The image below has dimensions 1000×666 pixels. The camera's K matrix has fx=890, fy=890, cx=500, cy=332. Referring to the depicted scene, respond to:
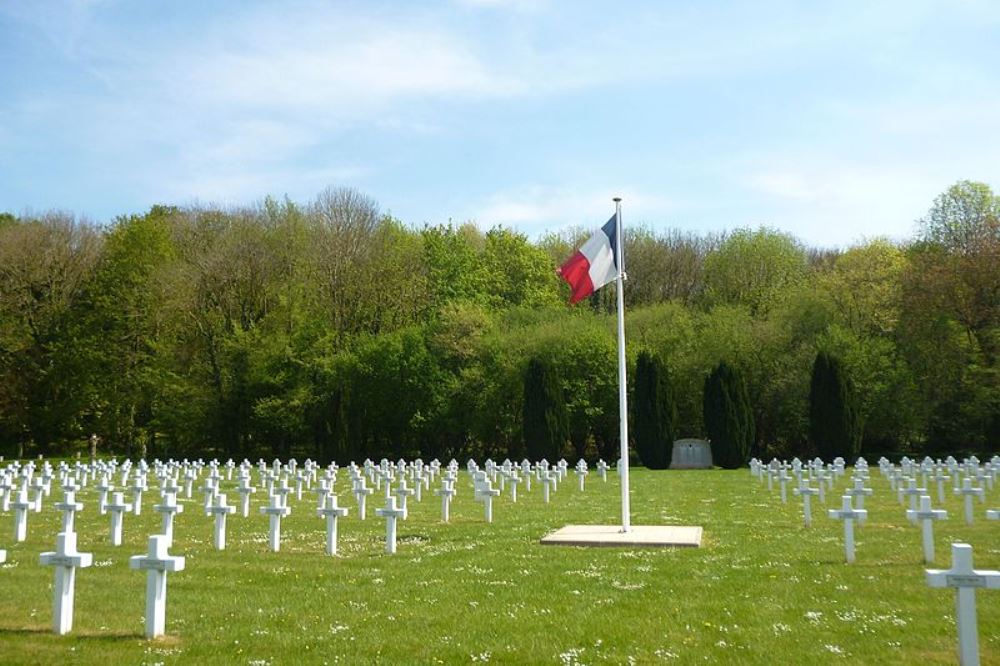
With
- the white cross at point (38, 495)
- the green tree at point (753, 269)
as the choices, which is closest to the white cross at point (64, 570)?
the white cross at point (38, 495)

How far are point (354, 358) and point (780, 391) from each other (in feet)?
69.6

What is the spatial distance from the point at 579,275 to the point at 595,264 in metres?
0.31

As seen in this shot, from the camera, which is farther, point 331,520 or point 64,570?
point 331,520

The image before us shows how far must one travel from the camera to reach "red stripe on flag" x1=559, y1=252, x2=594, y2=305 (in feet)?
47.3

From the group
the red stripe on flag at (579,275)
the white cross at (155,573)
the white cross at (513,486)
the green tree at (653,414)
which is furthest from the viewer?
the green tree at (653,414)

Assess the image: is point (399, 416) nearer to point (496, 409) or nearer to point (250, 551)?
point (496, 409)

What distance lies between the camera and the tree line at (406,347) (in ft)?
136

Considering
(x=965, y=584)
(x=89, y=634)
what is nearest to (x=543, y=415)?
(x=89, y=634)

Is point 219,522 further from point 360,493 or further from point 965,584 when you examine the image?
point 965,584

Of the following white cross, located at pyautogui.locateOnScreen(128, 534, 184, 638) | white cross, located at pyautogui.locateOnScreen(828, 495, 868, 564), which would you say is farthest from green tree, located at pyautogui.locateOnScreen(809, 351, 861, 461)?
white cross, located at pyautogui.locateOnScreen(128, 534, 184, 638)

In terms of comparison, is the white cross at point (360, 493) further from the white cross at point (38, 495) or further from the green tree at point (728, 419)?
the green tree at point (728, 419)

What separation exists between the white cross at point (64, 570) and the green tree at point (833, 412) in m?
36.1

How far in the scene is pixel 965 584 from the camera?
6.21m

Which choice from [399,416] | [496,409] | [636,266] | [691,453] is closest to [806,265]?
[636,266]
